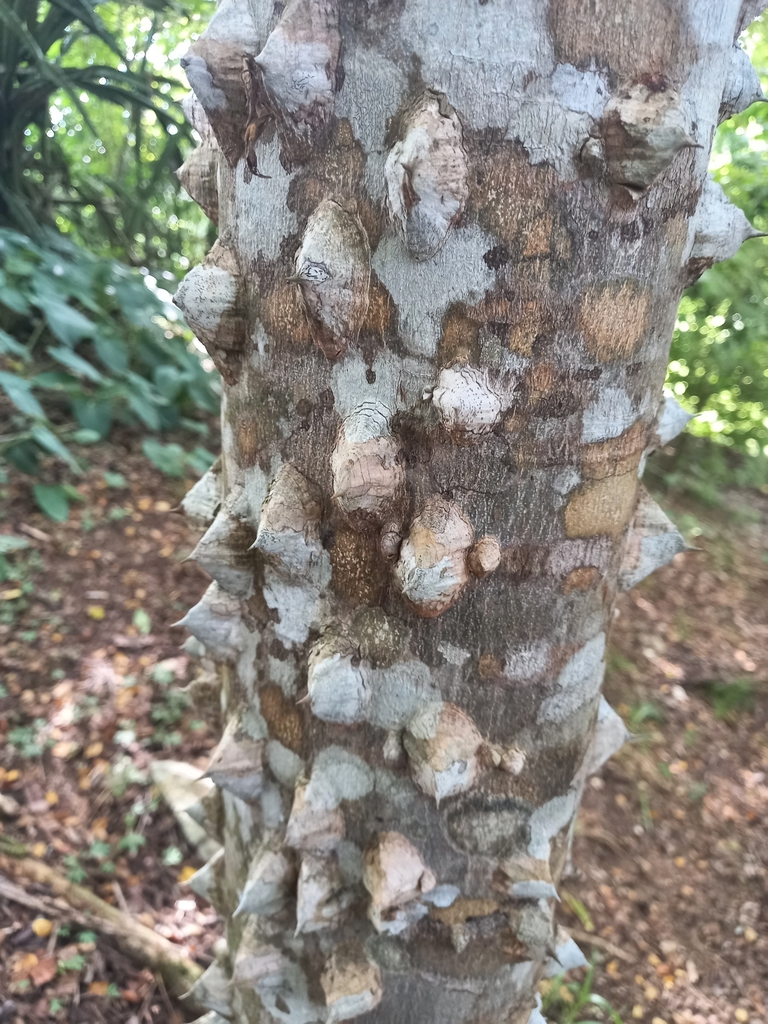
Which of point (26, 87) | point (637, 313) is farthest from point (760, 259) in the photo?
point (637, 313)

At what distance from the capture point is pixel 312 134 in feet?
1.95

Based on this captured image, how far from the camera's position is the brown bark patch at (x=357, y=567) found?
0.68 meters

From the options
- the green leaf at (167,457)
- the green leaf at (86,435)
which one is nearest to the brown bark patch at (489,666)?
the green leaf at (167,457)

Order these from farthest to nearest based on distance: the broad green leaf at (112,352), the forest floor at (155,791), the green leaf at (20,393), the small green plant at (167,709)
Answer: the broad green leaf at (112,352) < the green leaf at (20,393) < the small green plant at (167,709) < the forest floor at (155,791)

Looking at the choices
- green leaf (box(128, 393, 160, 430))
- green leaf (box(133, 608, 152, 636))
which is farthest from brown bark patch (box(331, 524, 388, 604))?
green leaf (box(128, 393, 160, 430))

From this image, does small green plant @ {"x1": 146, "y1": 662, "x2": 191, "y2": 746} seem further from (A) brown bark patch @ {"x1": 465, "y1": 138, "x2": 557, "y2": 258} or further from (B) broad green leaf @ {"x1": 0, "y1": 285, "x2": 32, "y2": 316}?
(A) brown bark patch @ {"x1": 465, "y1": 138, "x2": 557, "y2": 258}

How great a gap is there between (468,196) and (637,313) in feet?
0.62

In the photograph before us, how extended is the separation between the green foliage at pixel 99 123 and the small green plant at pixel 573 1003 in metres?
3.75

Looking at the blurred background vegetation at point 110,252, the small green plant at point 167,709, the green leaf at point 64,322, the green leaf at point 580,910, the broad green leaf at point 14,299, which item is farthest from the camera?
the blurred background vegetation at point 110,252

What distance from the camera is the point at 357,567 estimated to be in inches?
27.5

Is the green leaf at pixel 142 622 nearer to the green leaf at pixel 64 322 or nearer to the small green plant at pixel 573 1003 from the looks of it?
the green leaf at pixel 64 322

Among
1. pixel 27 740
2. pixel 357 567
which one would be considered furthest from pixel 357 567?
pixel 27 740

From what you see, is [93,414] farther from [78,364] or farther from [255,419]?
[255,419]

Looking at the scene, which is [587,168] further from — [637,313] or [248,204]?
[248,204]
